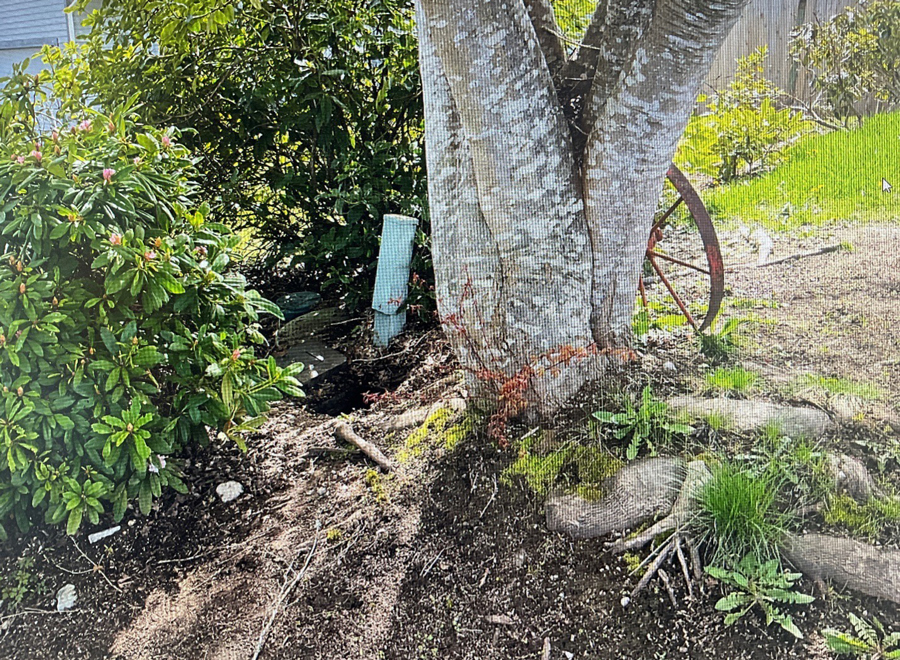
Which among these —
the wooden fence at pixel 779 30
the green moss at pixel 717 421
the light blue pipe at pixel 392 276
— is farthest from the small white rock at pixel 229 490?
the wooden fence at pixel 779 30

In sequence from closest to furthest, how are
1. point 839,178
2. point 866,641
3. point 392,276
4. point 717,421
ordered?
1. point 866,641
2. point 839,178
3. point 717,421
4. point 392,276

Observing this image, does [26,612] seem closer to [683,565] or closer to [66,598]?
[66,598]

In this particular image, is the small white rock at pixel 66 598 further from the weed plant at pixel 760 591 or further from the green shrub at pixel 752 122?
the green shrub at pixel 752 122

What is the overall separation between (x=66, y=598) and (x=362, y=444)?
2.26ft

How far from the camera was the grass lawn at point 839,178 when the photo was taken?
1.32 metres

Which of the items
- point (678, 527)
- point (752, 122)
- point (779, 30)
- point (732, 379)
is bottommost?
point (678, 527)

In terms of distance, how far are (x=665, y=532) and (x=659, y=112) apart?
82cm

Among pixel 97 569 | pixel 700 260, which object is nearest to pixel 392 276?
pixel 700 260

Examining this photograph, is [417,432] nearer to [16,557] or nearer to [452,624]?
[452,624]

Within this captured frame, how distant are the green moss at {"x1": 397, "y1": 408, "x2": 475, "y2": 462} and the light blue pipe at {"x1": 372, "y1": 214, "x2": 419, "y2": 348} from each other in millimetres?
601

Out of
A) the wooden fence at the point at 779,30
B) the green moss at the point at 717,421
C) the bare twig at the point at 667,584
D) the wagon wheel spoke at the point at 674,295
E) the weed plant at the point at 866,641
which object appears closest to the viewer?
the weed plant at the point at 866,641

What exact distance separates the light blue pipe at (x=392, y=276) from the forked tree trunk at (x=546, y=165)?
58cm

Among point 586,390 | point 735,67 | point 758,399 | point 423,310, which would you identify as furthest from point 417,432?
point 735,67

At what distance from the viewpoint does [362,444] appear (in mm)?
1705
